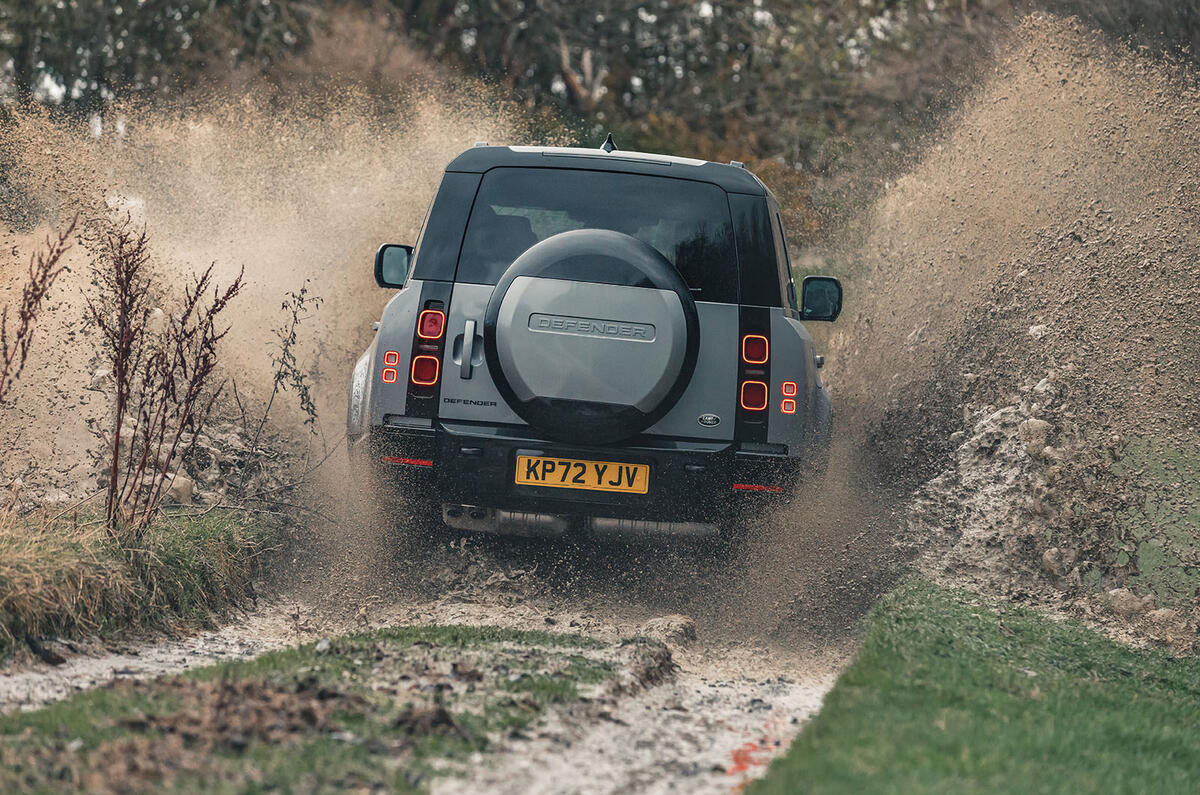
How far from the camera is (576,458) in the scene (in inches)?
257

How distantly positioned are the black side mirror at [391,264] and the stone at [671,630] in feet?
8.61

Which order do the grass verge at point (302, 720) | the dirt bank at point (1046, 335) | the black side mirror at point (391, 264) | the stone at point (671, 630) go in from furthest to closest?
the dirt bank at point (1046, 335), the black side mirror at point (391, 264), the stone at point (671, 630), the grass verge at point (302, 720)

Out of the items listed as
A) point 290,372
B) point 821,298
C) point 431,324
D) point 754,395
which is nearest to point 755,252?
point 754,395

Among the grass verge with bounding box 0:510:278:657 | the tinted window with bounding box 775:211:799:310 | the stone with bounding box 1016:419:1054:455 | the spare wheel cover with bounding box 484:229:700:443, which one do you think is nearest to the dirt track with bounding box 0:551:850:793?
the grass verge with bounding box 0:510:278:657

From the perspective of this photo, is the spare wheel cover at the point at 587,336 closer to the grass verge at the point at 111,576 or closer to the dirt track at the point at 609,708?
the dirt track at the point at 609,708

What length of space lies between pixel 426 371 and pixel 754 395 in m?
1.59

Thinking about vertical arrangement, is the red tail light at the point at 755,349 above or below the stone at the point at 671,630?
above

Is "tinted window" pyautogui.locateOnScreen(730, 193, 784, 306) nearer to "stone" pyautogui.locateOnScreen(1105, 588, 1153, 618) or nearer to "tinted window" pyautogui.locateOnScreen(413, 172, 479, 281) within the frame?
"tinted window" pyautogui.locateOnScreen(413, 172, 479, 281)

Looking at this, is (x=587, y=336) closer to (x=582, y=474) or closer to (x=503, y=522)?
(x=582, y=474)

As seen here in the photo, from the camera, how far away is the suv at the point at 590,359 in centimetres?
633

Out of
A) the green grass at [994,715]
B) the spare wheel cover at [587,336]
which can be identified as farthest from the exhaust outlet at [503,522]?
the green grass at [994,715]

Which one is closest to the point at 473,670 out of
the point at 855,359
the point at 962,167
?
the point at 855,359

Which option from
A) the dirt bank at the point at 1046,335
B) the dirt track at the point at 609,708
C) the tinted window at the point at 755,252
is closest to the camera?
the dirt track at the point at 609,708

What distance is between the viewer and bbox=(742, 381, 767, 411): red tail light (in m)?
6.59
